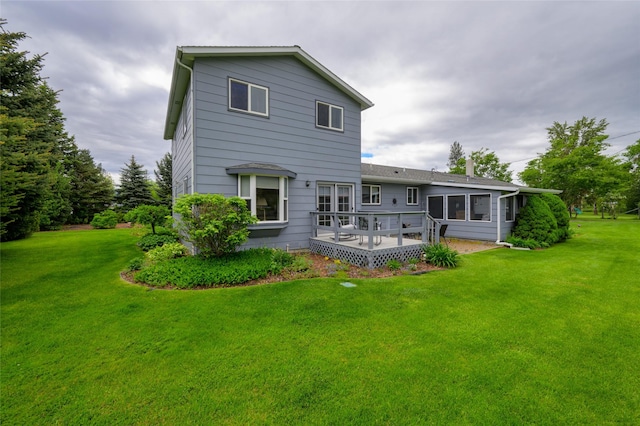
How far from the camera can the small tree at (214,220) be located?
236 inches

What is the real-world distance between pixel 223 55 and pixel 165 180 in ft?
64.1

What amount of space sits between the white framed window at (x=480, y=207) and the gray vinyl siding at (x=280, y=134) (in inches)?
254

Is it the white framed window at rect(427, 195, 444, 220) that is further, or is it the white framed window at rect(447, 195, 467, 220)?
the white framed window at rect(427, 195, 444, 220)

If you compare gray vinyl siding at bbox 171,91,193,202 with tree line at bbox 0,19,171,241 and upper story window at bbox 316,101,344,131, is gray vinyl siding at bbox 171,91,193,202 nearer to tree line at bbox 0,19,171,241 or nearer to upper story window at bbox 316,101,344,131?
tree line at bbox 0,19,171,241

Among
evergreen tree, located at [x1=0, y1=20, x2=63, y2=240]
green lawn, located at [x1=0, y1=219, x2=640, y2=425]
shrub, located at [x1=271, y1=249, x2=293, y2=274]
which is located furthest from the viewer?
evergreen tree, located at [x1=0, y1=20, x2=63, y2=240]

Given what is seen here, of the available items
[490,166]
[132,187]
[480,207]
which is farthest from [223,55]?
[490,166]

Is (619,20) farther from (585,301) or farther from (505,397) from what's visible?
(505,397)

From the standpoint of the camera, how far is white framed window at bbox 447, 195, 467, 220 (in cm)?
1289

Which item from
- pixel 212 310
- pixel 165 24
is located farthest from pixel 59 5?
pixel 212 310

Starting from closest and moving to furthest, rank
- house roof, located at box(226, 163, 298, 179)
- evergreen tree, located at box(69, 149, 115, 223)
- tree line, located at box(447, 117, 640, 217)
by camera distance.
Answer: house roof, located at box(226, 163, 298, 179) → evergreen tree, located at box(69, 149, 115, 223) → tree line, located at box(447, 117, 640, 217)

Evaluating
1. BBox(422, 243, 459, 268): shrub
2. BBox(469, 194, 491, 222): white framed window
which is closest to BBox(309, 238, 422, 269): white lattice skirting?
BBox(422, 243, 459, 268): shrub

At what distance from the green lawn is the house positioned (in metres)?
3.14

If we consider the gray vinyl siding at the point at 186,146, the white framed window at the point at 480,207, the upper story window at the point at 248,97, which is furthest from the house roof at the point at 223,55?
the white framed window at the point at 480,207

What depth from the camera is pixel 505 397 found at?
7.71 ft
